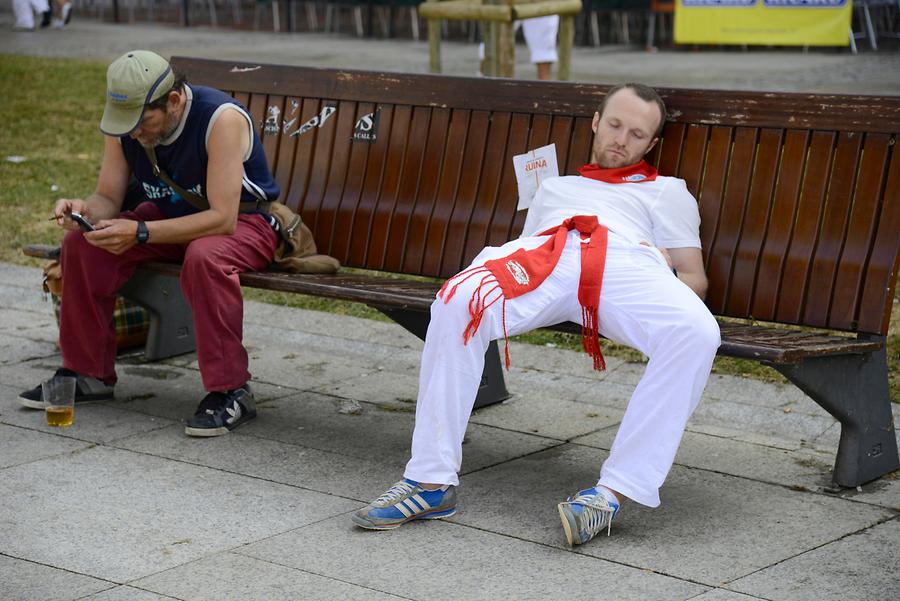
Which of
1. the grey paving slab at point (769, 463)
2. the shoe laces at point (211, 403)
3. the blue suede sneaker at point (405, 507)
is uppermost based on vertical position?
the grey paving slab at point (769, 463)

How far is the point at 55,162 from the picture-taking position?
32.7 feet

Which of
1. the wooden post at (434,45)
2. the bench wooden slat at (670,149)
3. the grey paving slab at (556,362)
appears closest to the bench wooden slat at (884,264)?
the bench wooden slat at (670,149)

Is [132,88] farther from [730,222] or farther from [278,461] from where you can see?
[730,222]

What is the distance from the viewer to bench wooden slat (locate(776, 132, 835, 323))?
4.36 metres

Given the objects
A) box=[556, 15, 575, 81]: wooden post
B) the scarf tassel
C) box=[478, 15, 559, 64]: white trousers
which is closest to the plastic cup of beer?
the scarf tassel

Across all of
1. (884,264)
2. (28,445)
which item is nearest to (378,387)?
(28,445)

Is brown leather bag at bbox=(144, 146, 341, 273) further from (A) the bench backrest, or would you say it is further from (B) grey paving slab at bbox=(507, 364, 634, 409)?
(B) grey paving slab at bbox=(507, 364, 634, 409)

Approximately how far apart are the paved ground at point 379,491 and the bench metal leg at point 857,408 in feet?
0.24

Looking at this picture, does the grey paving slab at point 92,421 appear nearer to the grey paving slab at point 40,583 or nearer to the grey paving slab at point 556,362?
the grey paving slab at point 40,583

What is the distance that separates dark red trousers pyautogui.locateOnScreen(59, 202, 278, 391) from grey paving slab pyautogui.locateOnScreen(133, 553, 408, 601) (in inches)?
47.4

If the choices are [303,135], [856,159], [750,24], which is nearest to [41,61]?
[750,24]

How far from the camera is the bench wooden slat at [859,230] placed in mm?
4266

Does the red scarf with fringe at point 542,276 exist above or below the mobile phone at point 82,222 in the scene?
above

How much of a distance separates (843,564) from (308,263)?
2268 millimetres
